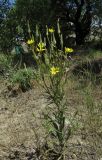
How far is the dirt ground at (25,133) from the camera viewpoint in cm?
477

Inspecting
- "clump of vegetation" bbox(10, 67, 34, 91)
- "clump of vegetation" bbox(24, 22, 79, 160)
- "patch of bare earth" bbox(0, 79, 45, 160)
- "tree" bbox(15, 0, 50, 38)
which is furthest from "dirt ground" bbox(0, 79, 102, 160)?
"tree" bbox(15, 0, 50, 38)

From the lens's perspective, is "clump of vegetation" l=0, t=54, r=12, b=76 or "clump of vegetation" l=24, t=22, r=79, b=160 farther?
"clump of vegetation" l=0, t=54, r=12, b=76

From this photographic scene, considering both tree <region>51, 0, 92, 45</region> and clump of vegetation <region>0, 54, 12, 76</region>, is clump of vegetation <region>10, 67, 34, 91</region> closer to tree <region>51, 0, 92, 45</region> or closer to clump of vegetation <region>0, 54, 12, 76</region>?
clump of vegetation <region>0, 54, 12, 76</region>

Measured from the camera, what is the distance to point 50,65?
4496 mm

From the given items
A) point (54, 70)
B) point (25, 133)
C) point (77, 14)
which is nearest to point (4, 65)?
point (25, 133)

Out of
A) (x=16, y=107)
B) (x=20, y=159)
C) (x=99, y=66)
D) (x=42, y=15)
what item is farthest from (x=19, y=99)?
(x=42, y=15)

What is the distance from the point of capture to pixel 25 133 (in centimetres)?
539

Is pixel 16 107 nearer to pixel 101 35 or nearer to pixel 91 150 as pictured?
pixel 91 150

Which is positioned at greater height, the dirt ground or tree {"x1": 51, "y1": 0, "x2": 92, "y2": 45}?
the dirt ground

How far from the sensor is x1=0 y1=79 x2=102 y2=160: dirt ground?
15.7 feet

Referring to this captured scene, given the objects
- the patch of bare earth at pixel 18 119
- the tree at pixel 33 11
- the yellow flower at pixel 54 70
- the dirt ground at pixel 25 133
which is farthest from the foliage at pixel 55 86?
the tree at pixel 33 11

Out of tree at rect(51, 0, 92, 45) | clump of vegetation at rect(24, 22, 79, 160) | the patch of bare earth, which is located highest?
clump of vegetation at rect(24, 22, 79, 160)

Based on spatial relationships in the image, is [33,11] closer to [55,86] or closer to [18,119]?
[18,119]

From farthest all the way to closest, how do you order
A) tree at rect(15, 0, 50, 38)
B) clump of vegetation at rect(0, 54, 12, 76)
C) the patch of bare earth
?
tree at rect(15, 0, 50, 38) → clump of vegetation at rect(0, 54, 12, 76) → the patch of bare earth
